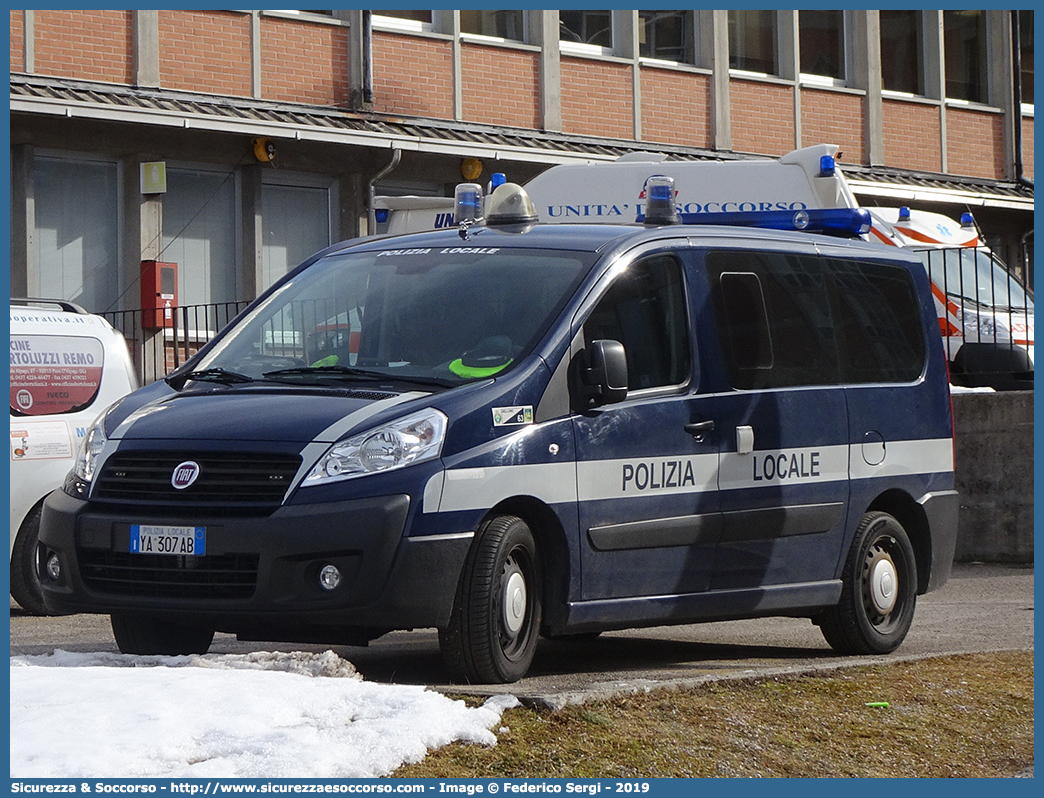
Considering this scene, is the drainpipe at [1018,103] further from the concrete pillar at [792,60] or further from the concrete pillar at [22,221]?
the concrete pillar at [22,221]

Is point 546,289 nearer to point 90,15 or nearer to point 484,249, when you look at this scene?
point 484,249

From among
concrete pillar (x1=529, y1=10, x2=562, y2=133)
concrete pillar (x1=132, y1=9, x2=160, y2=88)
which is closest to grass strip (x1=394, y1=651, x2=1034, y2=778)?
concrete pillar (x1=132, y1=9, x2=160, y2=88)

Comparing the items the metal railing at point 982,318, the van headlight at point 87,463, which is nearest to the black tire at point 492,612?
the van headlight at point 87,463

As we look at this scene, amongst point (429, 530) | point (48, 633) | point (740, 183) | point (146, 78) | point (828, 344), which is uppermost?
point (146, 78)

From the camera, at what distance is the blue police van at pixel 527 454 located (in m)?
7.00

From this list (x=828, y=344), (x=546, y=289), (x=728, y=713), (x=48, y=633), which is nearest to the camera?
(x=728, y=713)

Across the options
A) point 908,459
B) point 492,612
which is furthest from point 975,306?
point 492,612

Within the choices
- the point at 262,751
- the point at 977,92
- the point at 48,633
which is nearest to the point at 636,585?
the point at 262,751

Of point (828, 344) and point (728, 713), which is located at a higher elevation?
point (828, 344)

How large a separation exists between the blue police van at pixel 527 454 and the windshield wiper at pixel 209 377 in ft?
0.06

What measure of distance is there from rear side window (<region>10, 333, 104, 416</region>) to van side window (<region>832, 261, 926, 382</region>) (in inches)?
195

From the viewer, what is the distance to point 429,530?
6.96 meters

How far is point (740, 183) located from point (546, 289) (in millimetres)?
8058

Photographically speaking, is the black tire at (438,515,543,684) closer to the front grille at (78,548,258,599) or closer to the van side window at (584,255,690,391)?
the front grille at (78,548,258,599)
